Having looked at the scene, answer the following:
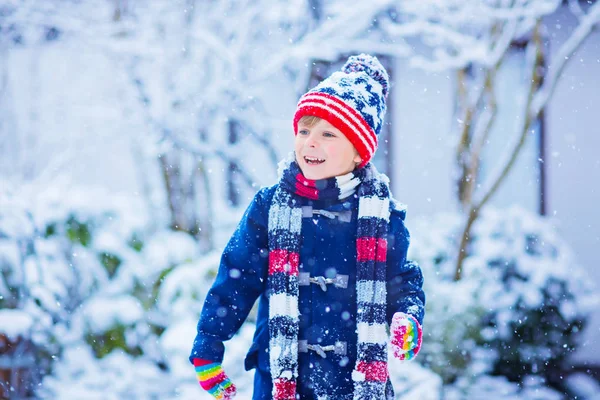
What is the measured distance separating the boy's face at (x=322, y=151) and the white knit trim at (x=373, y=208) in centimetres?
13

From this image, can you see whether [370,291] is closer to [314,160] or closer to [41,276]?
[314,160]

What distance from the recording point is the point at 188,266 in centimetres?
499

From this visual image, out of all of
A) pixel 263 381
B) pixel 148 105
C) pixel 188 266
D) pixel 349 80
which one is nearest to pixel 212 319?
pixel 263 381

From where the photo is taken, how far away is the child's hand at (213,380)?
197 centimetres

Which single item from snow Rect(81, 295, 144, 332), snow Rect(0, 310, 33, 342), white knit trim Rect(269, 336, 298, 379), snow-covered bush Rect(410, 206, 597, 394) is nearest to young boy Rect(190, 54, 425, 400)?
white knit trim Rect(269, 336, 298, 379)

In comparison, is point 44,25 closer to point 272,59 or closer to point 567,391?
point 272,59

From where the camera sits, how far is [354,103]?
2.04m

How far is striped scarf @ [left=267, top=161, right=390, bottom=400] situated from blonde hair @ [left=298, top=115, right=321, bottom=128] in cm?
15

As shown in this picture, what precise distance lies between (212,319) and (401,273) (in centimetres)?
59

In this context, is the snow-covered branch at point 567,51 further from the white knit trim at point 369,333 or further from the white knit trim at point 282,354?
the white knit trim at point 282,354

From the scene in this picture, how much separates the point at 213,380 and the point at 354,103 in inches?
36.8

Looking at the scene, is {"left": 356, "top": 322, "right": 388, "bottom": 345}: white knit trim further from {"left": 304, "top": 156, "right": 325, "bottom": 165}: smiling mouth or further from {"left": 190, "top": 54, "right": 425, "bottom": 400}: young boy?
{"left": 304, "top": 156, "right": 325, "bottom": 165}: smiling mouth

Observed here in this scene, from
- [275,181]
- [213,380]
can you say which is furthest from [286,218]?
[275,181]

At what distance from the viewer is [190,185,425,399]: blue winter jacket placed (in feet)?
6.51
